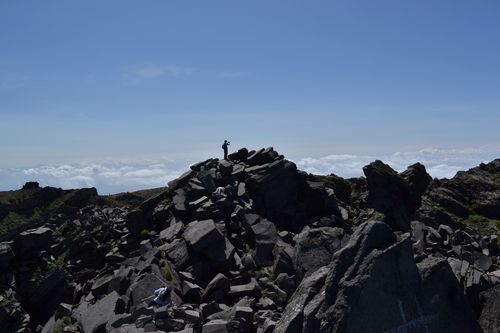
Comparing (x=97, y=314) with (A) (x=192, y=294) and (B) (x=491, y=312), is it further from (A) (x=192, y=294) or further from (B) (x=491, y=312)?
(B) (x=491, y=312)

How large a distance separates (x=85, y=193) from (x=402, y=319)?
67.3m

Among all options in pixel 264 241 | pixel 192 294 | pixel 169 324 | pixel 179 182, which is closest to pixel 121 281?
pixel 192 294

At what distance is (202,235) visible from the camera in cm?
3312

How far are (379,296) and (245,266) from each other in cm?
1496

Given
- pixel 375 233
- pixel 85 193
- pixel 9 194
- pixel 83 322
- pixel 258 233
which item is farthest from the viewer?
pixel 9 194

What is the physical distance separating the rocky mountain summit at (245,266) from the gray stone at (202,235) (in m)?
0.08

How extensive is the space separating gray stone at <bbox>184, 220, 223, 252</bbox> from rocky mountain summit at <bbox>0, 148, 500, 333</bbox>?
0.27ft

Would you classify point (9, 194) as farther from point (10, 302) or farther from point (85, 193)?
point (10, 302)

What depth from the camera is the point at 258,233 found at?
35.6 m

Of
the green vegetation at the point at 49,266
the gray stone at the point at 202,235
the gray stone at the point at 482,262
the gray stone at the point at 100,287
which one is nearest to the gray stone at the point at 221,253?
the gray stone at the point at 202,235

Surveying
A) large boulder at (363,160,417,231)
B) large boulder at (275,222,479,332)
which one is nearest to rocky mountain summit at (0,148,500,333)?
large boulder at (275,222,479,332)

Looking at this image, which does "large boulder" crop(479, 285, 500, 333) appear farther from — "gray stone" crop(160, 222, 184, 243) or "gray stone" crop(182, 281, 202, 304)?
"gray stone" crop(160, 222, 184, 243)

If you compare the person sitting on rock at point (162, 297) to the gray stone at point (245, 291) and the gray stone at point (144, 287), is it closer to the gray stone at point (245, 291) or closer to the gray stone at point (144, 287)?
the gray stone at point (144, 287)

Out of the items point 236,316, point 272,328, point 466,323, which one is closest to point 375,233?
point 466,323
